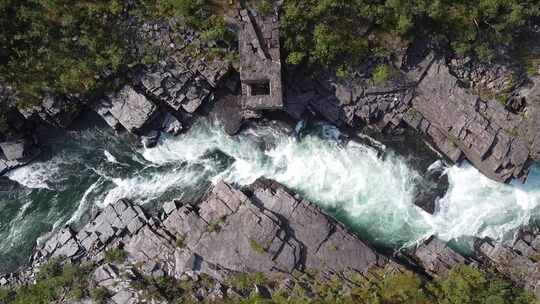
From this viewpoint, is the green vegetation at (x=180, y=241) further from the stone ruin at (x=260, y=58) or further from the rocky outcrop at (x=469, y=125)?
the rocky outcrop at (x=469, y=125)

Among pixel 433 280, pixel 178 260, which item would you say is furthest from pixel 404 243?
pixel 178 260

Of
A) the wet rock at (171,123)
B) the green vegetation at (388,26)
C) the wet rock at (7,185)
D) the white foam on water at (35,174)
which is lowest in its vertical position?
the wet rock at (7,185)

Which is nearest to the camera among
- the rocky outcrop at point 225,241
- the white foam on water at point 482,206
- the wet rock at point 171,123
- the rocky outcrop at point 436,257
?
the rocky outcrop at point 225,241

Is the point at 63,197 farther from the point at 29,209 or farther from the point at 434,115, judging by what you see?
the point at 434,115

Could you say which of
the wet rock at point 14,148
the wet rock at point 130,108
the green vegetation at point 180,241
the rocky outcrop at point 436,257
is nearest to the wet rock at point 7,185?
the wet rock at point 14,148

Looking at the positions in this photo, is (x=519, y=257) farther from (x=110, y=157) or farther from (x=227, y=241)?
(x=110, y=157)

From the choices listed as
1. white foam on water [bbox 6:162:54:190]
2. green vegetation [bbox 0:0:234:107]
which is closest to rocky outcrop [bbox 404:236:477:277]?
green vegetation [bbox 0:0:234:107]
